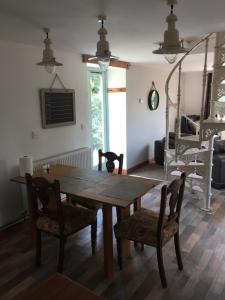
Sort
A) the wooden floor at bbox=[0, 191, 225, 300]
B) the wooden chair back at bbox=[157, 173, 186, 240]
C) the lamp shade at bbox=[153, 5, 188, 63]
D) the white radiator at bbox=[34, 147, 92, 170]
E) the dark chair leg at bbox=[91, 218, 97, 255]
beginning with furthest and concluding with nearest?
the white radiator at bbox=[34, 147, 92, 170], the dark chair leg at bbox=[91, 218, 97, 255], the wooden floor at bbox=[0, 191, 225, 300], the wooden chair back at bbox=[157, 173, 186, 240], the lamp shade at bbox=[153, 5, 188, 63]

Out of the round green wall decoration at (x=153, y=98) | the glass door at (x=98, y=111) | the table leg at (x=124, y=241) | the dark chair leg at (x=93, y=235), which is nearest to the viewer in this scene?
the table leg at (x=124, y=241)

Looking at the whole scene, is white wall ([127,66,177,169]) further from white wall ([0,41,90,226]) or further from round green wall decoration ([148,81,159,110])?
white wall ([0,41,90,226])

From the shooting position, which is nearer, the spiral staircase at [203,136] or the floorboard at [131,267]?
the floorboard at [131,267]

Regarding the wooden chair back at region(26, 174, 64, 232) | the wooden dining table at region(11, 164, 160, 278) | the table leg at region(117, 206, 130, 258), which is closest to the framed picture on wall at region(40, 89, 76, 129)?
the wooden dining table at region(11, 164, 160, 278)

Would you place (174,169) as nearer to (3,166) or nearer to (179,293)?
(179,293)

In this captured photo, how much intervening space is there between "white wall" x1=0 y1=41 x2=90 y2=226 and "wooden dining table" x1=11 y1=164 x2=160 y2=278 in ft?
1.30

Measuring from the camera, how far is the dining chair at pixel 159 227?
2.19 m

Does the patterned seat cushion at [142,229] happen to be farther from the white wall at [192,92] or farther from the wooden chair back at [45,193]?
the white wall at [192,92]

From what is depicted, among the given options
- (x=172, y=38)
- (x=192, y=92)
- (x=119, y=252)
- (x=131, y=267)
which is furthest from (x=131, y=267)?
(x=192, y=92)

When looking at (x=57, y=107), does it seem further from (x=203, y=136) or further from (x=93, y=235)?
(x=203, y=136)

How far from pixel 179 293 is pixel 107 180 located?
123 centimetres

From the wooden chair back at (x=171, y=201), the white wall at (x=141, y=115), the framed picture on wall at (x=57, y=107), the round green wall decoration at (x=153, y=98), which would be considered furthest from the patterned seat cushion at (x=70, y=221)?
the round green wall decoration at (x=153, y=98)

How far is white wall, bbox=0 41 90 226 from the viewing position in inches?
122

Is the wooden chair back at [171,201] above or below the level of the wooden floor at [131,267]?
above
